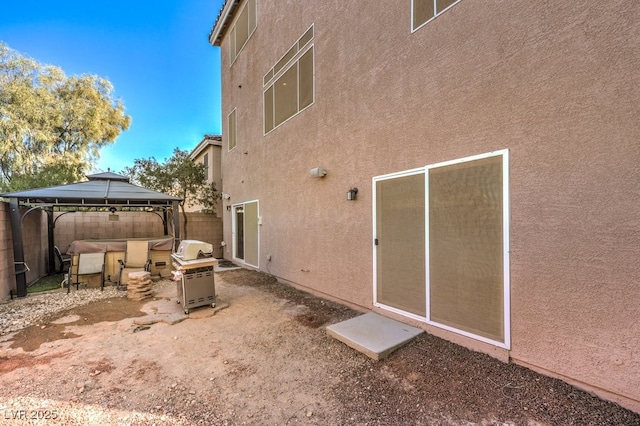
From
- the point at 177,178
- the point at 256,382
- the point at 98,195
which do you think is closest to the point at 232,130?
the point at 177,178

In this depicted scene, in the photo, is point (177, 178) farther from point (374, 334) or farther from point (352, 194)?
point (374, 334)

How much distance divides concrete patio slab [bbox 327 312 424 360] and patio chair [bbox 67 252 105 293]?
6.35 metres

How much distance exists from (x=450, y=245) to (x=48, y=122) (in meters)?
19.9

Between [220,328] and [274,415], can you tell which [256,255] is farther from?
[274,415]

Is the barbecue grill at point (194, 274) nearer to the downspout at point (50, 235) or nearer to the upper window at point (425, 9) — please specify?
the upper window at point (425, 9)

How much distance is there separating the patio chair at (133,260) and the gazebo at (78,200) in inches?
46.1

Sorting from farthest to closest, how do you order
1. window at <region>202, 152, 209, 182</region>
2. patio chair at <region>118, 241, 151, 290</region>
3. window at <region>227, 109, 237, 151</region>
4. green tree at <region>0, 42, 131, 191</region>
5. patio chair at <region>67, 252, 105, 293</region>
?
1. window at <region>202, 152, 209, 182</region>
2. green tree at <region>0, 42, 131, 191</region>
3. window at <region>227, 109, 237, 151</region>
4. patio chair at <region>118, 241, 151, 290</region>
5. patio chair at <region>67, 252, 105, 293</region>

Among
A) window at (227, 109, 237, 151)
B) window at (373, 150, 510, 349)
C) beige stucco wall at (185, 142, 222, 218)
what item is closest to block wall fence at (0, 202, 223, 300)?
beige stucco wall at (185, 142, 222, 218)

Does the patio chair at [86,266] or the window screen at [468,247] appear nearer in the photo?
the window screen at [468,247]

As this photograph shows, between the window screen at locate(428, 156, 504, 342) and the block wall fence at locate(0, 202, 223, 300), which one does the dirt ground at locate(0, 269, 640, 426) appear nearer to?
the window screen at locate(428, 156, 504, 342)

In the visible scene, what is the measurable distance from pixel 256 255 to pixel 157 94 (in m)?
16.9

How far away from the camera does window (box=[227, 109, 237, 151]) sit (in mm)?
10779

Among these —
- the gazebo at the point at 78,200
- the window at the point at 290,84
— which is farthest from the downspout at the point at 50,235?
the window at the point at 290,84

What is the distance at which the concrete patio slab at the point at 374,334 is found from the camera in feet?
11.7
